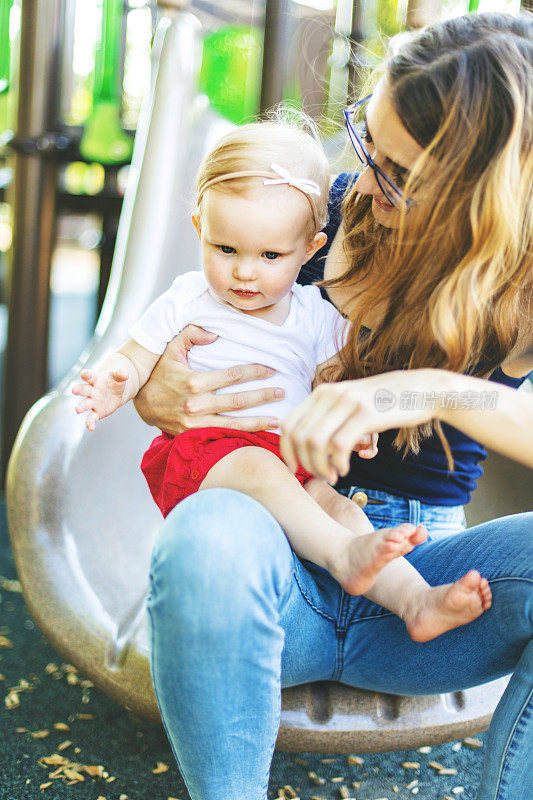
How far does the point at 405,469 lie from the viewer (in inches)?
43.8

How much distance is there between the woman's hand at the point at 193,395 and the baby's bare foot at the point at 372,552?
260 millimetres

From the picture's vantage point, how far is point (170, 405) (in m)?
1.13

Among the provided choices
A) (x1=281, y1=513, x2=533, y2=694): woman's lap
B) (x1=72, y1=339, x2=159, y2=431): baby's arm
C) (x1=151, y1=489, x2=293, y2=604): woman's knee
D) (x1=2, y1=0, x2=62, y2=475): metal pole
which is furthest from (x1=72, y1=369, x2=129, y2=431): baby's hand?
(x1=2, y1=0, x2=62, y2=475): metal pole

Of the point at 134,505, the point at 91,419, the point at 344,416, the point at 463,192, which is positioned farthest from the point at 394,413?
the point at 134,505

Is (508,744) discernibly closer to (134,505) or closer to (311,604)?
(311,604)

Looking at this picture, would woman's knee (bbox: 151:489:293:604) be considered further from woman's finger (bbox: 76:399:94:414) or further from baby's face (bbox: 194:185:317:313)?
baby's face (bbox: 194:185:317:313)

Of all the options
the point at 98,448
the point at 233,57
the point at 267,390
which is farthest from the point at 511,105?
the point at 233,57

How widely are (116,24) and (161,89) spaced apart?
99 cm

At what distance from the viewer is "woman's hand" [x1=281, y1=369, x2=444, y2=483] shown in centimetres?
78

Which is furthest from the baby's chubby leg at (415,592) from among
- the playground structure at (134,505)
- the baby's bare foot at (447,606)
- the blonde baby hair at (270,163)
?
the blonde baby hair at (270,163)

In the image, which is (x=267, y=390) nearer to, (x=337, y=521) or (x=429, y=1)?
(x=337, y=521)

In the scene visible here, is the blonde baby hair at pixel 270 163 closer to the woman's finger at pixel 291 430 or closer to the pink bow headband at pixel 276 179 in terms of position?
the pink bow headband at pixel 276 179

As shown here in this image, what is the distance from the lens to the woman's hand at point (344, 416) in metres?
0.78

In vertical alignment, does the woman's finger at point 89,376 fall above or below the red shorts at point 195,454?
above
